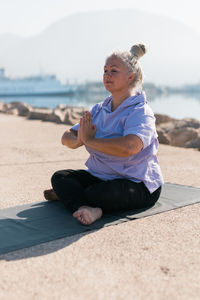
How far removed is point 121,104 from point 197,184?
94 cm

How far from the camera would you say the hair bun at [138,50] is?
2.05 meters

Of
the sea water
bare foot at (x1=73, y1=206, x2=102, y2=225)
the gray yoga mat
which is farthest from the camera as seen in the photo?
the sea water

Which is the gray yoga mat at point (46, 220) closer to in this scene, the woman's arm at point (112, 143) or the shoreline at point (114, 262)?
the shoreline at point (114, 262)

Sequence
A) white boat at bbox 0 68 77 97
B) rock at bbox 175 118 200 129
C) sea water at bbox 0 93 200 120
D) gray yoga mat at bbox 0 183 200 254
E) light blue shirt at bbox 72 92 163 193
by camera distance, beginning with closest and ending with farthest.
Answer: gray yoga mat at bbox 0 183 200 254
light blue shirt at bbox 72 92 163 193
rock at bbox 175 118 200 129
sea water at bbox 0 93 200 120
white boat at bbox 0 68 77 97

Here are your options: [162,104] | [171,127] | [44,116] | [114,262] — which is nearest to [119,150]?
[114,262]

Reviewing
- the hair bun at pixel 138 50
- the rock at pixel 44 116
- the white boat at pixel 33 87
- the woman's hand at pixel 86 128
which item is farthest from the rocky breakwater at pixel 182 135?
the white boat at pixel 33 87

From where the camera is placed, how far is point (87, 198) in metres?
1.99

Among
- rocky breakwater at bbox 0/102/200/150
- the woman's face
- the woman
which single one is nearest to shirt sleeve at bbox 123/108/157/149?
the woman

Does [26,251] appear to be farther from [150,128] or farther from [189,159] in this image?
[189,159]

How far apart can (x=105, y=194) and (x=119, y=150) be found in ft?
0.69

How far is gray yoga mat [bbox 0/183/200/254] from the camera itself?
1.69 m

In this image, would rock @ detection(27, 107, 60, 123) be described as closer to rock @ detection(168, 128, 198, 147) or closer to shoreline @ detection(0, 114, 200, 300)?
rock @ detection(168, 128, 198, 147)

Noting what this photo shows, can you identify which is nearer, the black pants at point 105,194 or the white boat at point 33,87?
the black pants at point 105,194

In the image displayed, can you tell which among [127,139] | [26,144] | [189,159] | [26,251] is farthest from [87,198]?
[26,144]
